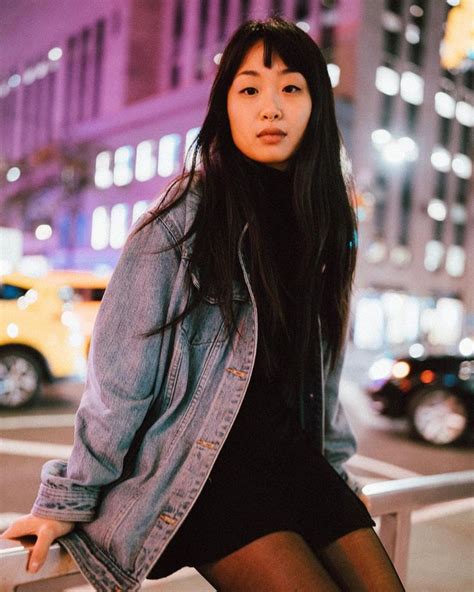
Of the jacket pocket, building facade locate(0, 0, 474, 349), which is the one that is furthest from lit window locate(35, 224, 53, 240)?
the jacket pocket

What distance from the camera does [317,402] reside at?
1.67 meters

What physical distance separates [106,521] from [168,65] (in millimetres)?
38639

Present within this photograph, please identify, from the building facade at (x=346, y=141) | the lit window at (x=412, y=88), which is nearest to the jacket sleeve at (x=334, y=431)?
the building facade at (x=346, y=141)

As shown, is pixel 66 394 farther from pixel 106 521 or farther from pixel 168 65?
pixel 168 65

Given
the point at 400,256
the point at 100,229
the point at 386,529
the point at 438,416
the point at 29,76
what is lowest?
the point at 438,416

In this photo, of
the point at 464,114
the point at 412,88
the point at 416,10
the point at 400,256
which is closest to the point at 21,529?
the point at 400,256

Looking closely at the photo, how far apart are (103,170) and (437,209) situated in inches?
738

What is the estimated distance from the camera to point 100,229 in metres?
34.4

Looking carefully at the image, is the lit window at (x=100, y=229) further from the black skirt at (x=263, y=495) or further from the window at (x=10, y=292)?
the black skirt at (x=263, y=495)

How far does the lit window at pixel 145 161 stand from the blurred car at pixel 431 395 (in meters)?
26.1

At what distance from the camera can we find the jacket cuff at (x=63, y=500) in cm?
118

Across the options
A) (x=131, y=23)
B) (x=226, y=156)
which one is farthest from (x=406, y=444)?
(x=131, y=23)

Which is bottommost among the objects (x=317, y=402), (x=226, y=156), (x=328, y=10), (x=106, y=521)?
(x=106, y=521)

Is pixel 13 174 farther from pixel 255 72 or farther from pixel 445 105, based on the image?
pixel 255 72
